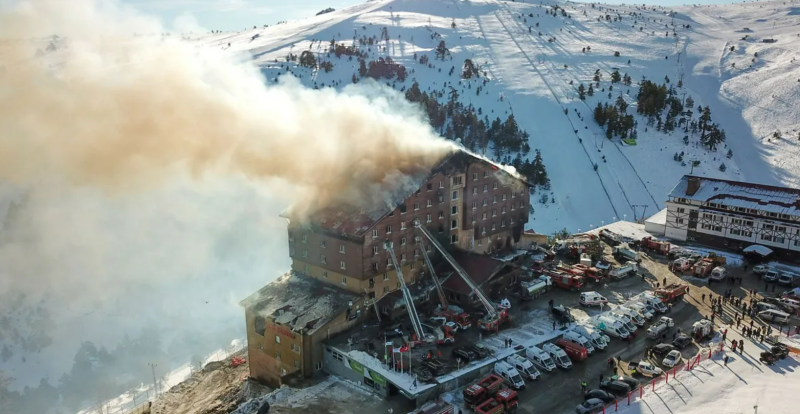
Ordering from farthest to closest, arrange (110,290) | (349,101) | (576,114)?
1. (576,114)
2. (110,290)
3. (349,101)

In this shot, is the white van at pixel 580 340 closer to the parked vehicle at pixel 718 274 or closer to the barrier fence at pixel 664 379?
the barrier fence at pixel 664 379

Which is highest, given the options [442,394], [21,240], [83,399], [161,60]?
[161,60]

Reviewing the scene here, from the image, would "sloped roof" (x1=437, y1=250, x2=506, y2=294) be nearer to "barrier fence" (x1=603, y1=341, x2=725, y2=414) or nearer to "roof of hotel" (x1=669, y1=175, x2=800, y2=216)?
"barrier fence" (x1=603, y1=341, x2=725, y2=414)

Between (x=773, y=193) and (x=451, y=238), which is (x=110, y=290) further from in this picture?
(x=773, y=193)

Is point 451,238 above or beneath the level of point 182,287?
above

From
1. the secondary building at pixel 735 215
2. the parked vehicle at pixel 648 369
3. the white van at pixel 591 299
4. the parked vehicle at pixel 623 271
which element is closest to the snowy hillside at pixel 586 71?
the secondary building at pixel 735 215

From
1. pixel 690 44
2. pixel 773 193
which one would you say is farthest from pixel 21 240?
pixel 690 44

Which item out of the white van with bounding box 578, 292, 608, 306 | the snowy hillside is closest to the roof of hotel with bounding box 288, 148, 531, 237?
the white van with bounding box 578, 292, 608, 306
